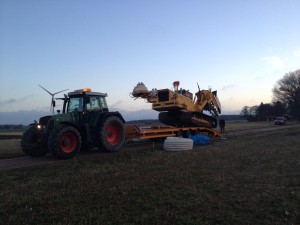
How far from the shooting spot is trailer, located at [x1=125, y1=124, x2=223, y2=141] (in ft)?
60.3

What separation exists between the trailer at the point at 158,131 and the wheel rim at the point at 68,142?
4.71 m

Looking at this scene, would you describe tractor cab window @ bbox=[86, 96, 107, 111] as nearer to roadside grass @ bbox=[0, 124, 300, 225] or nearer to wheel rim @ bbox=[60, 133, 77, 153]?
wheel rim @ bbox=[60, 133, 77, 153]

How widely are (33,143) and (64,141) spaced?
202 cm

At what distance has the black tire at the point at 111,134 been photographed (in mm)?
15398

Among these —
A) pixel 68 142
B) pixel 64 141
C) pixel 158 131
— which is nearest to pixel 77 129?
pixel 68 142

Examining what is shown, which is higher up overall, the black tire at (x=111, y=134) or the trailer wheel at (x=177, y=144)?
the black tire at (x=111, y=134)

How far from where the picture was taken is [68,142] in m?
13.9

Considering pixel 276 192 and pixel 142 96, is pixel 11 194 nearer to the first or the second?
pixel 276 192

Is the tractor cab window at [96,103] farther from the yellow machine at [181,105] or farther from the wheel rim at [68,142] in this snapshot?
the yellow machine at [181,105]

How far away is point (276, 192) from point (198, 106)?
15393 millimetres

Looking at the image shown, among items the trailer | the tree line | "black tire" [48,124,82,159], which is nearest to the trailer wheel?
the trailer

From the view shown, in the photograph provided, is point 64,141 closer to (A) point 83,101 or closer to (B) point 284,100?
(A) point 83,101

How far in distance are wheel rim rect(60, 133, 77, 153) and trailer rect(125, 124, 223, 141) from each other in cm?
471

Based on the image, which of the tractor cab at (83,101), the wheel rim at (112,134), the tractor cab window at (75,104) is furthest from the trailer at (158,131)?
the tractor cab window at (75,104)
